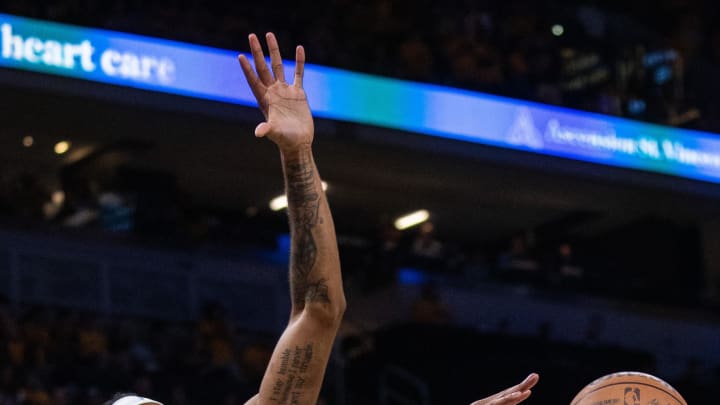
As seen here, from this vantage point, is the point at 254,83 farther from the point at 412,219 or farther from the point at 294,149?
the point at 412,219

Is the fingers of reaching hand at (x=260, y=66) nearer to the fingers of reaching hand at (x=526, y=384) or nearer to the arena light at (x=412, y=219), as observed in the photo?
the fingers of reaching hand at (x=526, y=384)

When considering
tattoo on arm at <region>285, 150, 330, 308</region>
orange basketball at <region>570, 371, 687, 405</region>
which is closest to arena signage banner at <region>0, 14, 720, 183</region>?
tattoo on arm at <region>285, 150, 330, 308</region>

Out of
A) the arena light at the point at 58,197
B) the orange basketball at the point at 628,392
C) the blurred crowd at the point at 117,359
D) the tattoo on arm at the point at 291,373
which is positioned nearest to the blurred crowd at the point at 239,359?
the blurred crowd at the point at 117,359

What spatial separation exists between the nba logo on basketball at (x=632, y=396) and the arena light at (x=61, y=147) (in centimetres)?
1821

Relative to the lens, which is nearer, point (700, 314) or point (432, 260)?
point (432, 260)

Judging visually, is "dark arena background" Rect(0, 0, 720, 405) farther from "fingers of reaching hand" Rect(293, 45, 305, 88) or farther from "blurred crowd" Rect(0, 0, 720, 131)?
"fingers of reaching hand" Rect(293, 45, 305, 88)

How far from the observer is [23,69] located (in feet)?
59.3

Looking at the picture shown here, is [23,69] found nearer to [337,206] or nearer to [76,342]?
[76,342]

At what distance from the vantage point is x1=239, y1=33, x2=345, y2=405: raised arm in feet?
12.6

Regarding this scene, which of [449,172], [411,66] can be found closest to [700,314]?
[449,172]

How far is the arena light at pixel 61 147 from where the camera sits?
21297 millimetres

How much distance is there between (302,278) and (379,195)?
66.5 ft

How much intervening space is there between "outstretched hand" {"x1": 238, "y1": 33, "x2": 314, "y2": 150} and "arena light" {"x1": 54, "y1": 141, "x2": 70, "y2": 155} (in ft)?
58.1

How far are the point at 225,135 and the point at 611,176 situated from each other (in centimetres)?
599
